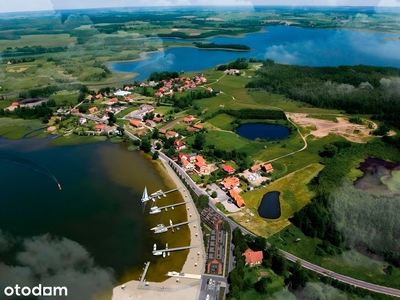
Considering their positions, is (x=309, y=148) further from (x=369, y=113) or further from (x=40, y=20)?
(x=40, y=20)

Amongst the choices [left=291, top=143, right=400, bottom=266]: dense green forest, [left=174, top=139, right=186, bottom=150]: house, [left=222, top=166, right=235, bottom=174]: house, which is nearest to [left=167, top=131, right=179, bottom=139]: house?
[left=174, top=139, right=186, bottom=150]: house

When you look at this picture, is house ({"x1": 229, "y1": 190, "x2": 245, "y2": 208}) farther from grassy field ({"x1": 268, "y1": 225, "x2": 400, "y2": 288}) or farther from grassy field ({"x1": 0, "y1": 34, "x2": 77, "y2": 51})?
grassy field ({"x1": 0, "y1": 34, "x2": 77, "y2": 51})

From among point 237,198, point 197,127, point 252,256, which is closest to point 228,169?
point 237,198

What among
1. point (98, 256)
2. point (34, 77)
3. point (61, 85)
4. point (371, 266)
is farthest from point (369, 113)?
point (34, 77)

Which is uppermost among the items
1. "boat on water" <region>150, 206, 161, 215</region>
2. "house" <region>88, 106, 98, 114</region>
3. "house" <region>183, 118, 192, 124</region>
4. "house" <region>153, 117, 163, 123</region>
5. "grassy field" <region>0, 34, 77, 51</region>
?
"grassy field" <region>0, 34, 77, 51</region>

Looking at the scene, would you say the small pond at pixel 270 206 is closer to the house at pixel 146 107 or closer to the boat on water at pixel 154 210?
the boat on water at pixel 154 210

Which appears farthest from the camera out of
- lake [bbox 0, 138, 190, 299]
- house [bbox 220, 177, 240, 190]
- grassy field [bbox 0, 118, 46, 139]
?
grassy field [bbox 0, 118, 46, 139]

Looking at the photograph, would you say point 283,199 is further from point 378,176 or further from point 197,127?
point 197,127
